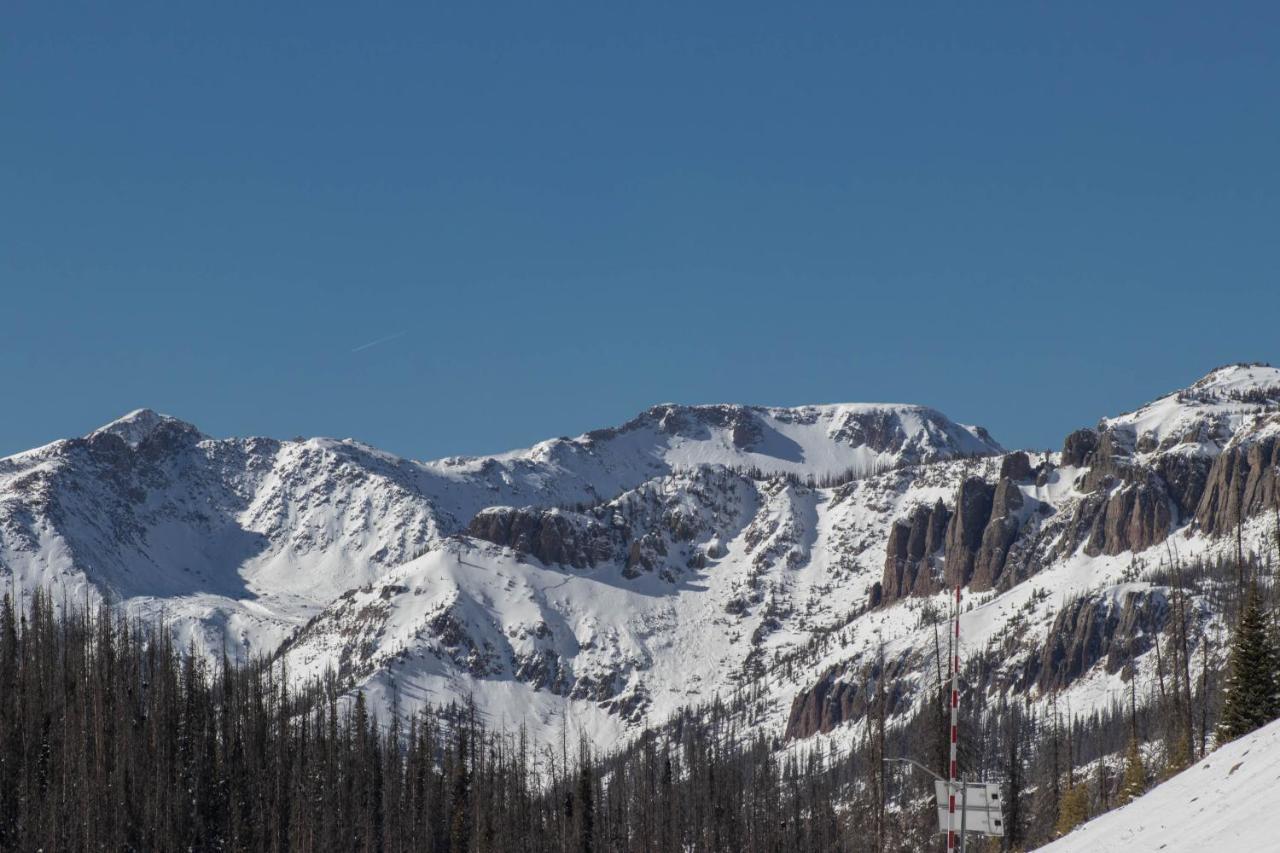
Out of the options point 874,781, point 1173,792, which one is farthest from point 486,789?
point 1173,792

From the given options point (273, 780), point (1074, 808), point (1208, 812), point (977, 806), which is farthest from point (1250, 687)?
point (273, 780)

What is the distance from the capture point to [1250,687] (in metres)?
80.1

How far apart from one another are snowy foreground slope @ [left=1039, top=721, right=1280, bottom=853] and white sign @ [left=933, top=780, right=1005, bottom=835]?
13.9 ft

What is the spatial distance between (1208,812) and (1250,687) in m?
32.0

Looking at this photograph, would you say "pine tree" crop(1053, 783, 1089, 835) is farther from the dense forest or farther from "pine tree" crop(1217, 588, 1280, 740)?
"pine tree" crop(1217, 588, 1280, 740)

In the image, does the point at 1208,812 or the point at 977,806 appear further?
the point at 977,806

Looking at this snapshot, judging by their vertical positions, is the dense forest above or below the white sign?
below

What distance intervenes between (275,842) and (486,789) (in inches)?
2053

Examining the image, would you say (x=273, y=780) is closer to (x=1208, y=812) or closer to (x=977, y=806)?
(x=977, y=806)

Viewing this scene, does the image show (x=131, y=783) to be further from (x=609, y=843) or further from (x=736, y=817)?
(x=736, y=817)

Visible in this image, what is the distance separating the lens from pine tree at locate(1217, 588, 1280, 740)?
7825 centimetres

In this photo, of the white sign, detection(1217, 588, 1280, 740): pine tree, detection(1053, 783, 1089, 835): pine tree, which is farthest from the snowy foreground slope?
detection(1053, 783, 1089, 835): pine tree

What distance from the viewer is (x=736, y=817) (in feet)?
644

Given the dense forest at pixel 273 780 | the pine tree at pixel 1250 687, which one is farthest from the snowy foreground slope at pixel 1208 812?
the dense forest at pixel 273 780
